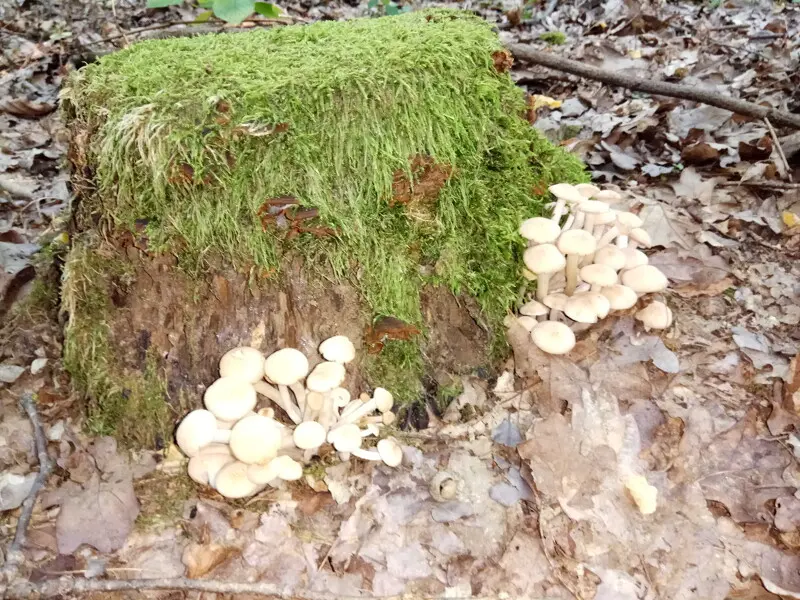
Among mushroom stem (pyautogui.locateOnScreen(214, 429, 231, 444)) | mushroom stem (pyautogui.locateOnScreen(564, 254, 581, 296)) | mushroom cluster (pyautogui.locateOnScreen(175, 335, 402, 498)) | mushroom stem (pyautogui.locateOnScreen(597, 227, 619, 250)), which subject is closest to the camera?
mushroom cluster (pyautogui.locateOnScreen(175, 335, 402, 498))

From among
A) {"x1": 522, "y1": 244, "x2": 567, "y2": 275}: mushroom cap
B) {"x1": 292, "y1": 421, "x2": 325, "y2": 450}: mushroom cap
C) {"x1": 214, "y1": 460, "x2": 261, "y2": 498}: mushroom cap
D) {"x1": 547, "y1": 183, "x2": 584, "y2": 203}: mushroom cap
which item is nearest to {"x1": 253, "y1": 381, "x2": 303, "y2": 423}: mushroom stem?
{"x1": 292, "y1": 421, "x2": 325, "y2": 450}: mushroom cap

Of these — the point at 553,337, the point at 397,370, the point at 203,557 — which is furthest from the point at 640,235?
the point at 203,557

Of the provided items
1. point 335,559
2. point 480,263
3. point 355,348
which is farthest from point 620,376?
point 335,559

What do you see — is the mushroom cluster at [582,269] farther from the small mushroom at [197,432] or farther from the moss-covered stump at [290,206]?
the small mushroom at [197,432]

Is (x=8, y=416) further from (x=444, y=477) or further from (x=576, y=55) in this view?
(x=576, y=55)

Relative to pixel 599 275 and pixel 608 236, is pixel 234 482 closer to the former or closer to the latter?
pixel 599 275

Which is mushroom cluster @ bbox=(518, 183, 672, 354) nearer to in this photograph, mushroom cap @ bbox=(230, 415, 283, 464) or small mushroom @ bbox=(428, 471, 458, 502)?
small mushroom @ bbox=(428, 471, 458, 502)
